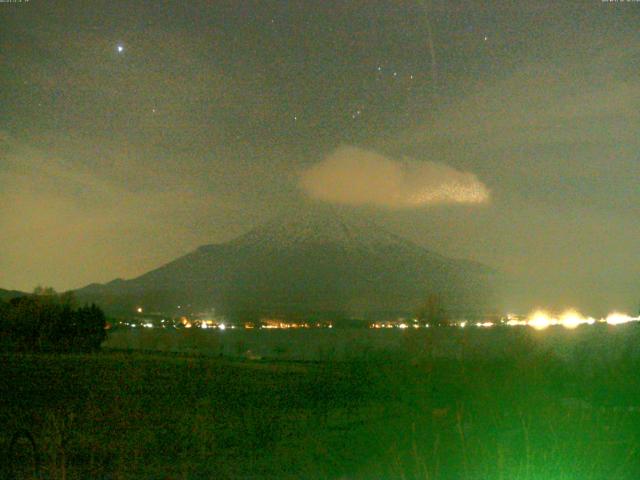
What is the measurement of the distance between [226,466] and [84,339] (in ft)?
199

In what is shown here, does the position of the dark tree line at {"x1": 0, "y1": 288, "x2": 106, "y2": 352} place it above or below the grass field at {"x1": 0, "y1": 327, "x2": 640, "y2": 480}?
above

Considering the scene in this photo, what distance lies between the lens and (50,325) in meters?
73.4

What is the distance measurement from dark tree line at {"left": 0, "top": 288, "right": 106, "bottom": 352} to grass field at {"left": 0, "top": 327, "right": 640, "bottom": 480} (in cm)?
3635

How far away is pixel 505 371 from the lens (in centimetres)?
2783

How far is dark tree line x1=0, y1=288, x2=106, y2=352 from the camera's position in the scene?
7231 centimetres

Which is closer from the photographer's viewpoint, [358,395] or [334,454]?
[334,454]

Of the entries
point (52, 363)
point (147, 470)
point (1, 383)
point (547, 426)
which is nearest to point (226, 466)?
point (147, 470)

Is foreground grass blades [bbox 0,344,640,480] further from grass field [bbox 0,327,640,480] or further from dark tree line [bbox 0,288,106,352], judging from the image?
dark tree line [bbox 0,288,106,352]

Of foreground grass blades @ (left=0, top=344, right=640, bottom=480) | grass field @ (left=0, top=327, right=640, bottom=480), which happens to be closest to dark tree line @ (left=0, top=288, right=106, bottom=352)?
grass field @ (left=0, top=327, right=640, bottom=480)

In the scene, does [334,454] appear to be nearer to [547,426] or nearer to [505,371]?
[547,426]

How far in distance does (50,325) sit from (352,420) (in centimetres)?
5827

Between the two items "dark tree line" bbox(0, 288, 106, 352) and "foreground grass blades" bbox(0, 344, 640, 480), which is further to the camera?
"dark tree line" bbox(0, 288, 106, 352)

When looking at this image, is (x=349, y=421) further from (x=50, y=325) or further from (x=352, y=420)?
(x=50, y=325)

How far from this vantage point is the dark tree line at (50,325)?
237 feet
